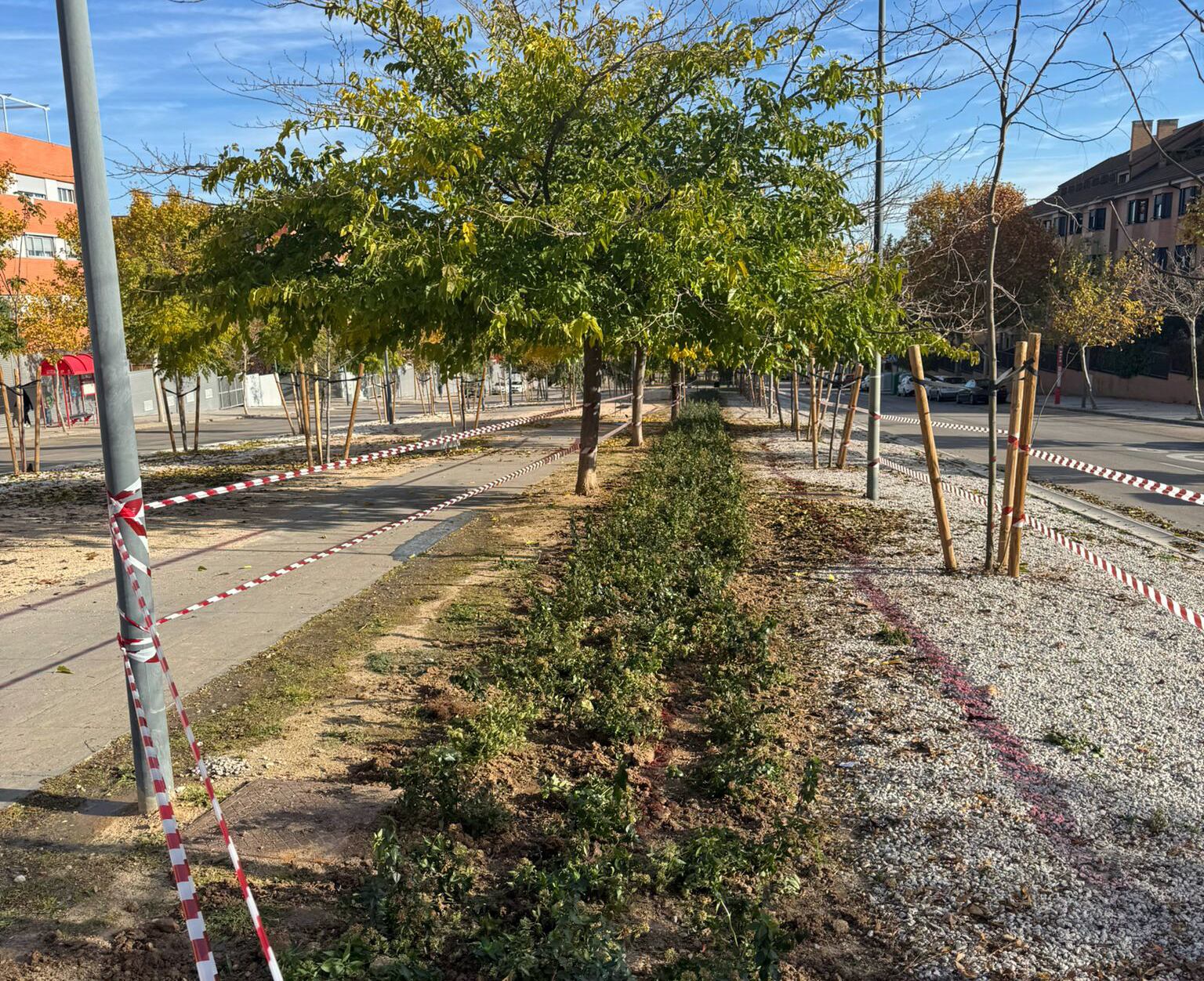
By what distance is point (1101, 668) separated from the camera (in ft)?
20.2

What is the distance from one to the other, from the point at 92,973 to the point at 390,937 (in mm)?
971

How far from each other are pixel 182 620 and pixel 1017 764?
6.07 meters

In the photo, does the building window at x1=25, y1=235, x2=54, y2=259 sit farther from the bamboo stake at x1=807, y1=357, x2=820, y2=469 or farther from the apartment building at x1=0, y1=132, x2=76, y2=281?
the bamboo stake at x1=807, y1=357, x2=820, y2=469

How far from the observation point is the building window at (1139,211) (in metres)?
44.0

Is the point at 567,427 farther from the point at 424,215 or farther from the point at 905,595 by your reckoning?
the point at 905,595

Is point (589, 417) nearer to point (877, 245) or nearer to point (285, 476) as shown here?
point (877, 245)

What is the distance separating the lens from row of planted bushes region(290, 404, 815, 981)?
3160mm

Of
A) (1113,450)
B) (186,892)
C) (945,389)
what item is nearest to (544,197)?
(186,892)

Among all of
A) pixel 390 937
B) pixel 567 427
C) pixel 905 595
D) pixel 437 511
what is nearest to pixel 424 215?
pixel 437 511

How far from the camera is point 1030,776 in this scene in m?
4.66

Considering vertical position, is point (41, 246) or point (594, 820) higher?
point (41, 246)

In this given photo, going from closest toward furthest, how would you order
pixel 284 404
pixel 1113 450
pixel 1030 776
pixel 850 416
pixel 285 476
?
pixel 1030 776 → pixel 285 476 → pixel 850 416 → pixel 1113 450 → pixel 284 404

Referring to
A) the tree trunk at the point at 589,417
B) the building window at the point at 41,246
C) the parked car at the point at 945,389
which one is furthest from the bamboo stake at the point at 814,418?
the building window at the point at 41,246

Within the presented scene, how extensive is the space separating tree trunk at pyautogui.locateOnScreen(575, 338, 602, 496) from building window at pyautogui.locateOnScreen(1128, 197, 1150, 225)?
40331 millimetres
